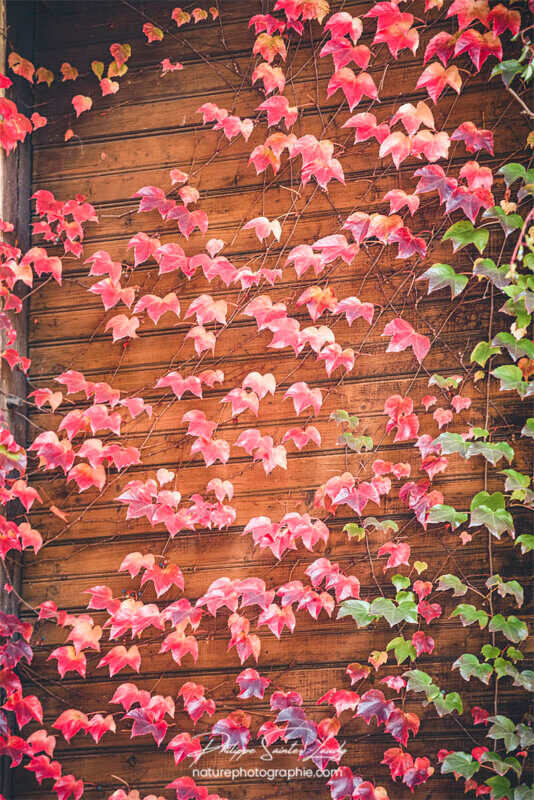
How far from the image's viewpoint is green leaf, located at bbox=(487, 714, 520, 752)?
1.61 m

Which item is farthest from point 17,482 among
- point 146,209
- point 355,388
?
point 355,388

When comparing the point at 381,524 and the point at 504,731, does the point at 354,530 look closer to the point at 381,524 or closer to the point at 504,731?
the point at 381,524

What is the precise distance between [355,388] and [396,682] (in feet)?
2.74

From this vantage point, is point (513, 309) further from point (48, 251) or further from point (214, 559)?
point (48, 251)

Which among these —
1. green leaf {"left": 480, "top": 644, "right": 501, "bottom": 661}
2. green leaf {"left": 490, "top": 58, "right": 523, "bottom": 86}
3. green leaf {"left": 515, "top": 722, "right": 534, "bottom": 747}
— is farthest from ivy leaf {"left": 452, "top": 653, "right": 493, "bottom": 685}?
green leaf {"left": 490, "top": 58, "right": 523, "bottom": 86}

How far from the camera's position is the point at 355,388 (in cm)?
186

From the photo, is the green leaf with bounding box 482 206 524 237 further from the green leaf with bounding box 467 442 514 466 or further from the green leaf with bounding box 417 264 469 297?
the green leaf with bounding box 467 442 514 466

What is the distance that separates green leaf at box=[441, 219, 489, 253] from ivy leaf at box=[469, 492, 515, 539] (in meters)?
0.68

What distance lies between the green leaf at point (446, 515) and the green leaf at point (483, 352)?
425mm

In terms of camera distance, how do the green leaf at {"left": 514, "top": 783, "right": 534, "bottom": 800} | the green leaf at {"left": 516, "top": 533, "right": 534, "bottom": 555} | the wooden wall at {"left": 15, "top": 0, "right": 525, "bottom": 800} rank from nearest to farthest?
the green leaf at {"left": 514, "top": 783, "right": 534, "bottom": 800} → the green leaf at {"left": 516, "top": 533, "right": 534, "bottom": 555} → the wooden wall at {"left": 15, "top": 0, "right": 525, "bottom": 800}

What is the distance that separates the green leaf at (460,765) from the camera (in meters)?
1.62

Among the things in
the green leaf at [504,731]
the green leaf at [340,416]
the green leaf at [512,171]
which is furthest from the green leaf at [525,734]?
the green leaf at [512,171]

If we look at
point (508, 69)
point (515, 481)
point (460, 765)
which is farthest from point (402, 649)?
point (508, 69)

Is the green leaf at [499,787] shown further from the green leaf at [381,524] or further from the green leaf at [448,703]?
the green leaf at [381,524]
